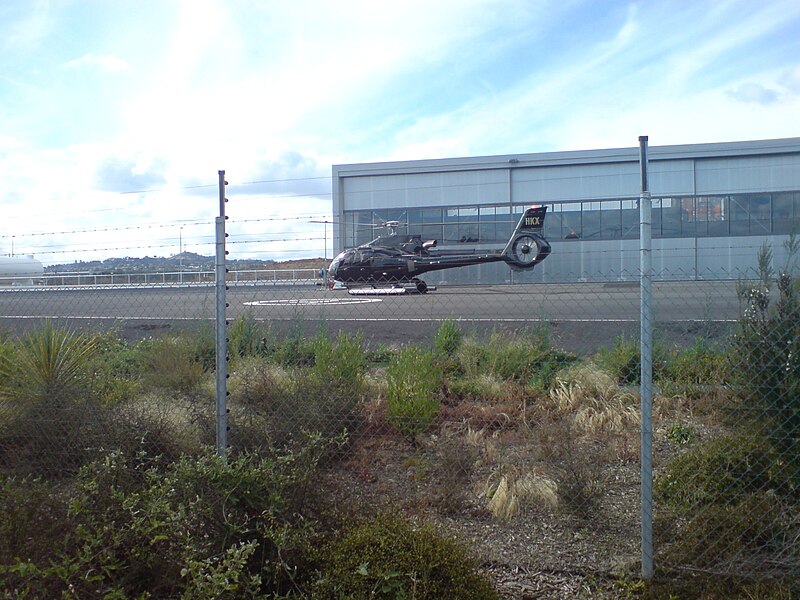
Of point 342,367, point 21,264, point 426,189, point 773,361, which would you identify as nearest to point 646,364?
point 773,361

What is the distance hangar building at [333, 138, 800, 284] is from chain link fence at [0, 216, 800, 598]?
564 inches

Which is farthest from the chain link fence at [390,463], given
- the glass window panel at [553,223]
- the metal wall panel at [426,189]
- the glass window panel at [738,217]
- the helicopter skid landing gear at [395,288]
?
the metal wall panel at [426,189]

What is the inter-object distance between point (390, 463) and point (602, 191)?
23309mm

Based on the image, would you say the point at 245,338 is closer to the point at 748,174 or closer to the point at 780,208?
the point at 780,208

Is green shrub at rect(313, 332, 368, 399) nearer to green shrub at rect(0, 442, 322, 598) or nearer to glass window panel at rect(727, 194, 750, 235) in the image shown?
green shrub at rect(0, 442, 322, 598)

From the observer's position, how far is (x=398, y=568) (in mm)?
3760

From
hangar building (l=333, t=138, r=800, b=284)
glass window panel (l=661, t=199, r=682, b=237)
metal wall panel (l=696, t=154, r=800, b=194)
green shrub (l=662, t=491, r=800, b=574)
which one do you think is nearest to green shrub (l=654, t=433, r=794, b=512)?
green shrub (l=662, t=491, r=800, b=574)

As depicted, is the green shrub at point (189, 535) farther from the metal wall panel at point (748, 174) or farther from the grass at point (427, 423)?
the metal wall panel at point (748, 174)

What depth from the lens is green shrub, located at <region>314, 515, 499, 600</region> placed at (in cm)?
368

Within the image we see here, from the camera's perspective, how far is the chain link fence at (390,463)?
3.98 meters

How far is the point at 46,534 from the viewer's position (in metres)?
4.06

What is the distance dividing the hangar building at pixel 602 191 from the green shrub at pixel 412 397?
1461 cm

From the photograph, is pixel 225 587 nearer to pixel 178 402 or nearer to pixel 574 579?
pixel 574 579

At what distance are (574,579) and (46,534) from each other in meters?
2.90
